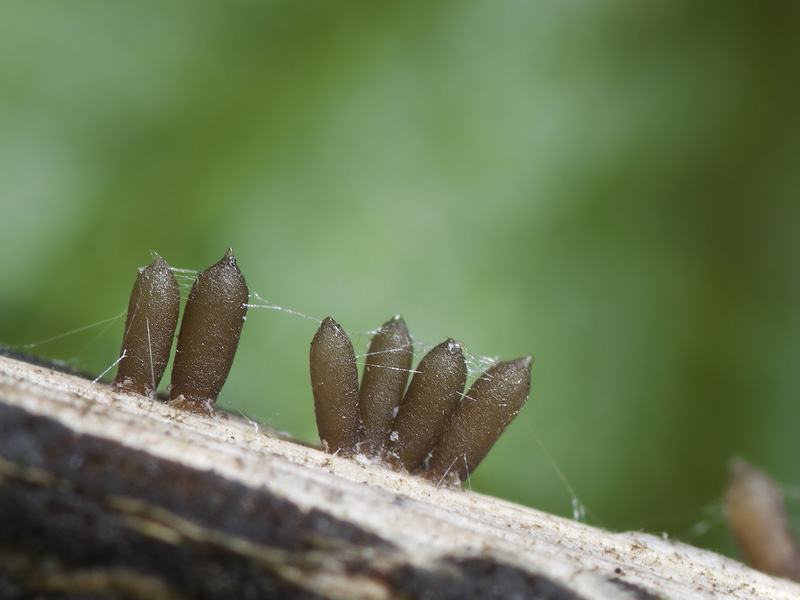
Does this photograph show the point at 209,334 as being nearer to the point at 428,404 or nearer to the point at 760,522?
the point at 428,404

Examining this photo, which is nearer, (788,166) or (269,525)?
(269,525)

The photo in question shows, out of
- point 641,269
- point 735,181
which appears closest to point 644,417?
point 641,269

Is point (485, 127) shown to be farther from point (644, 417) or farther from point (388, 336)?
point (388, 336)

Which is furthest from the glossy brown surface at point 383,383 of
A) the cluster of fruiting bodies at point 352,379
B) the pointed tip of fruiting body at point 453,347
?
the pointed tip of fruiting body at point 453,347

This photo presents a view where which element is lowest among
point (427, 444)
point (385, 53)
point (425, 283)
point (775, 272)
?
point (427, 444)

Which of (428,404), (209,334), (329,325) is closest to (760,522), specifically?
(428,404)

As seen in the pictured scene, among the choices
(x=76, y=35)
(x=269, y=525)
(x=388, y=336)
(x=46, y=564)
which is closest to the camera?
(x=46, y=564)

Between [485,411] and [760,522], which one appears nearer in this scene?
[485,411]
